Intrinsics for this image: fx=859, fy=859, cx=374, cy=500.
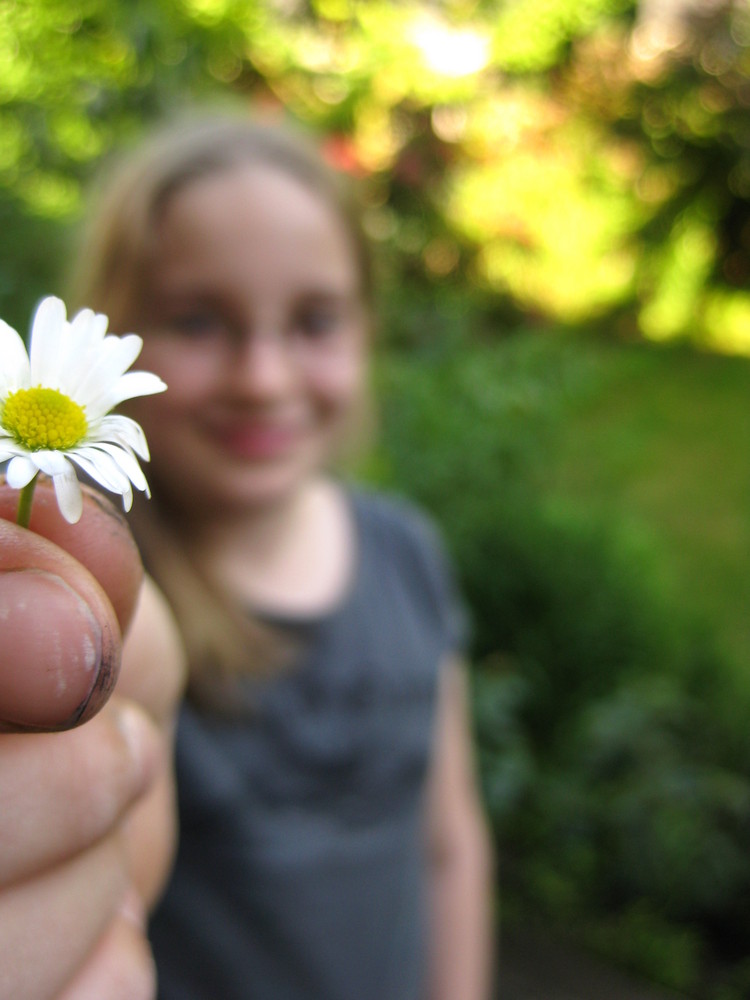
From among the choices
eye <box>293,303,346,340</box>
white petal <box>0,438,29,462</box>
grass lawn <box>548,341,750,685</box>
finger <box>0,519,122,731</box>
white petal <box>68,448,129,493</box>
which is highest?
white petal <box>68,448,129,493</box>

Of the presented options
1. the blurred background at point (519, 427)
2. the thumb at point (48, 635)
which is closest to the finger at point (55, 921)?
the thumb at point (48, 635)

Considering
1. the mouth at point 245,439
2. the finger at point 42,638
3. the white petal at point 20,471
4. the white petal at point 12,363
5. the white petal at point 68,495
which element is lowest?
the mouth at point 245,439

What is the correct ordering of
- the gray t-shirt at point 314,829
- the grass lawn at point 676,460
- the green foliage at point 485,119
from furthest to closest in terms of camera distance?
the grass lawn at point 676,460
the green foliage at point 485,119
the gray t-shirt at point 314,829

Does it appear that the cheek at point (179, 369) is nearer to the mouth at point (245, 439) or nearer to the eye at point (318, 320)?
the mouth at point (245, 439)

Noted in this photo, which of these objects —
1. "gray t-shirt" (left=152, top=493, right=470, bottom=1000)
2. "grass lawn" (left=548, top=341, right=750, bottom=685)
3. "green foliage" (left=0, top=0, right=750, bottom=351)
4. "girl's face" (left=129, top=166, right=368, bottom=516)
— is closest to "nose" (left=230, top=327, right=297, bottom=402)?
"girl's face" (left=129, top=166, right=368, bottom=516)

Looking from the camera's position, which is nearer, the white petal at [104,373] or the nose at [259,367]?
the white petal at [104,373]

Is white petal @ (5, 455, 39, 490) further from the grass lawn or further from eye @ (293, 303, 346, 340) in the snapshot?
the grass lawn

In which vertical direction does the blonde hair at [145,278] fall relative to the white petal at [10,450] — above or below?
below
